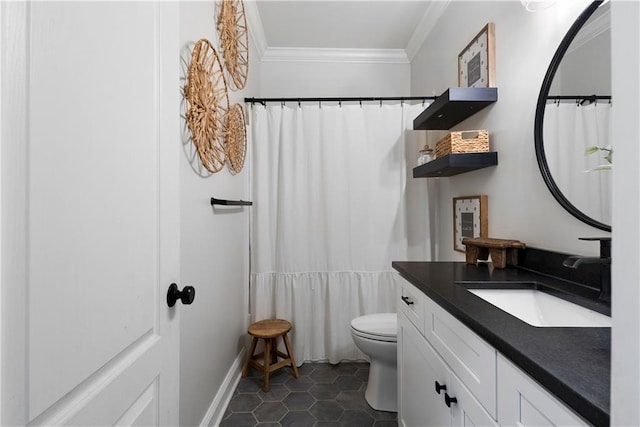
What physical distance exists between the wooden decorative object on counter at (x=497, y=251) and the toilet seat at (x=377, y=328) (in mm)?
608

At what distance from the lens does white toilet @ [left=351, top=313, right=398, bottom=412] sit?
5.50 ft

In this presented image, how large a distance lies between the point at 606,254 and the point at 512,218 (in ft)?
1.92

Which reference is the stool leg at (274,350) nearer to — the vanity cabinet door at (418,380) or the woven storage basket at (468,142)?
the vanity cabinet door at (418,380)

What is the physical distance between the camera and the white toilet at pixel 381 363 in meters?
1.68

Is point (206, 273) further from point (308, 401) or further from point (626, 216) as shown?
point (626, 216)

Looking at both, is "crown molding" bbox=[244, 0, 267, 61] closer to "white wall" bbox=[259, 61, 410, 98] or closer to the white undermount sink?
"white wall" bbox=[259, 61, 410, 98]

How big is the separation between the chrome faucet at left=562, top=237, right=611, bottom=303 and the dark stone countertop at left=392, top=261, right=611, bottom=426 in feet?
0.17

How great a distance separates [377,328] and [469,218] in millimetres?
886

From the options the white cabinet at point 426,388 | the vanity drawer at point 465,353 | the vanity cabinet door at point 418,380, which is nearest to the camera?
the vanity drawer at point 465,353

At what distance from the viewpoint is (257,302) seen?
2.23 meters

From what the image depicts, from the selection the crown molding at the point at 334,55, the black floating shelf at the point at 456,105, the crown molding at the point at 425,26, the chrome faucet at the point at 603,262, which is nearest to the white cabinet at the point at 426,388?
the chrome faucet at the point at 603,262

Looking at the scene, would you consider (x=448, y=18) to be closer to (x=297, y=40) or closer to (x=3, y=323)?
(x=297, y=40)

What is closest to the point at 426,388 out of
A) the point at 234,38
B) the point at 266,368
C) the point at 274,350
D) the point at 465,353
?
the point at 465,353

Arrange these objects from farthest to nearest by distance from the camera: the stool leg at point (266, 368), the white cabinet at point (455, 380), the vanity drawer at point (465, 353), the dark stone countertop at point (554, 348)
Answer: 1. the stool leg at point (266, 368)
2. the vanity drawer at point (465, 353)
3. the white cabinet at point (455, 380)
4. the dark stone countertop at point (554, 348)
